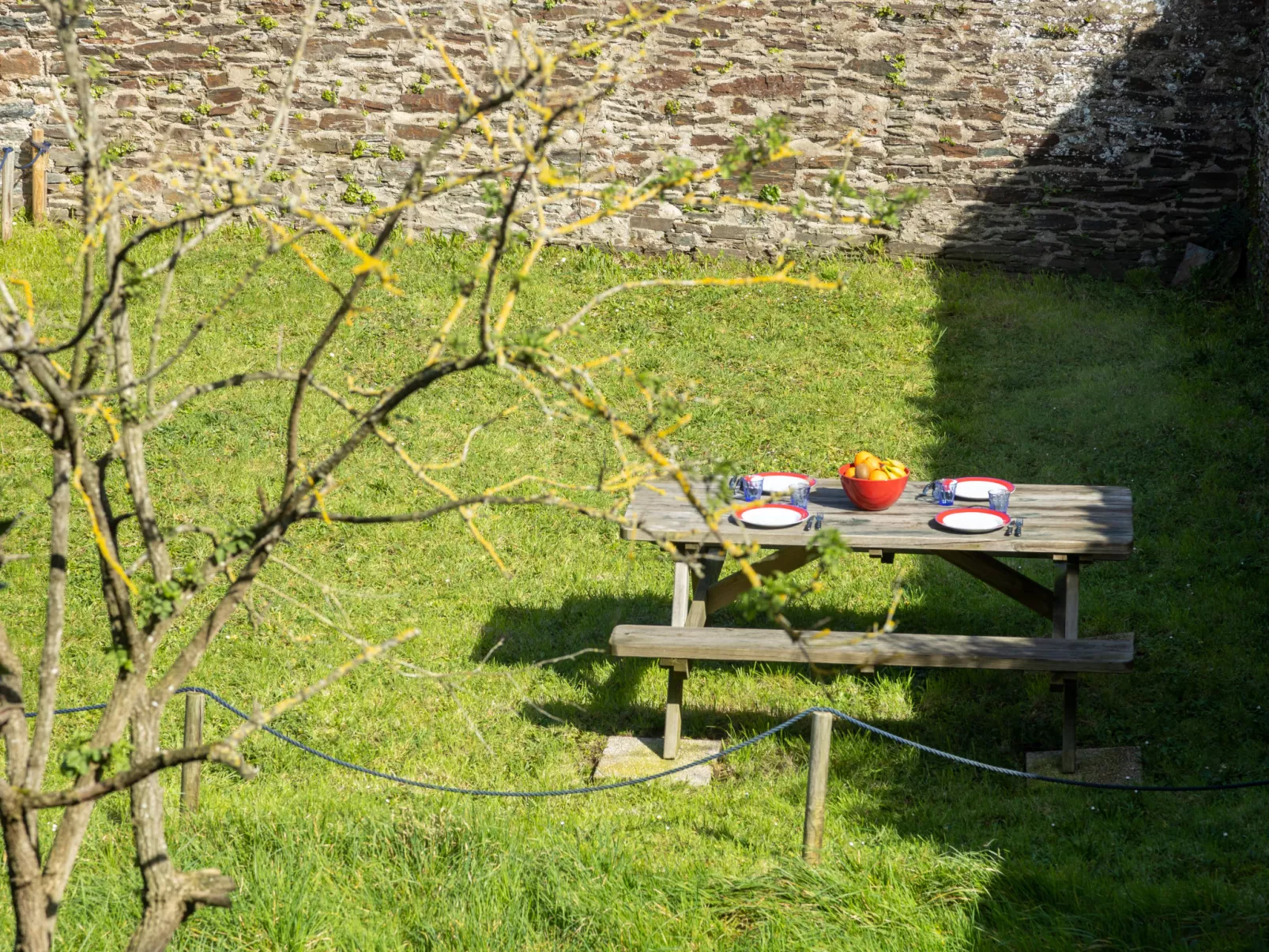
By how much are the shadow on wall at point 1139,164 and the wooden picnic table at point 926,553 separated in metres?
5.59

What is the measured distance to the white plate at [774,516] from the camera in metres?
5.58

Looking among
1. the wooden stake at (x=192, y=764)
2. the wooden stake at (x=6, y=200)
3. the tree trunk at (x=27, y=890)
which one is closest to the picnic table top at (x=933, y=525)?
the wooden stake at (x=192, y=764)

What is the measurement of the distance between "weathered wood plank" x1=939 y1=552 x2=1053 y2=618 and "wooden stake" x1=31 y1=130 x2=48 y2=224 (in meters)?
8.97

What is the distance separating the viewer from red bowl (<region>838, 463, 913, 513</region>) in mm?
5656

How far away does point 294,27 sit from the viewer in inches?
447

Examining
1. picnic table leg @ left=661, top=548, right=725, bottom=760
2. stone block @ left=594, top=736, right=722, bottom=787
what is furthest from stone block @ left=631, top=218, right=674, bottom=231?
stone block @ left=594, top=736, right=722, bottom=787

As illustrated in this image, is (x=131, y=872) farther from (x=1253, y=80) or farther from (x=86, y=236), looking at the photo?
(x=1253, y=80)

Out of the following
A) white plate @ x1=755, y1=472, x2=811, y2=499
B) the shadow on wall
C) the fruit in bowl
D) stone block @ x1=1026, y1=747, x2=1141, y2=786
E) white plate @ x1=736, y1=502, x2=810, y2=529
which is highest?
the shadow on wall

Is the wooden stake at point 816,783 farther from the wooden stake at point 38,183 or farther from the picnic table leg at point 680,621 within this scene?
the wooden stake at point 38,183

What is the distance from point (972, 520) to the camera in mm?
5531

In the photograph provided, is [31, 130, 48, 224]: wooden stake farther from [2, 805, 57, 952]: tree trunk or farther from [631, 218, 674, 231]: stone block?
[2, 805, 57, 952]: tree trunk

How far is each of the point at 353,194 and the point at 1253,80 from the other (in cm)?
746

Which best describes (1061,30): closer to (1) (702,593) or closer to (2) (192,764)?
(1) (702,593)

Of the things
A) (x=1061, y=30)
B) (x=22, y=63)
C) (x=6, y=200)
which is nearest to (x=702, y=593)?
(x=1061, y=30)
